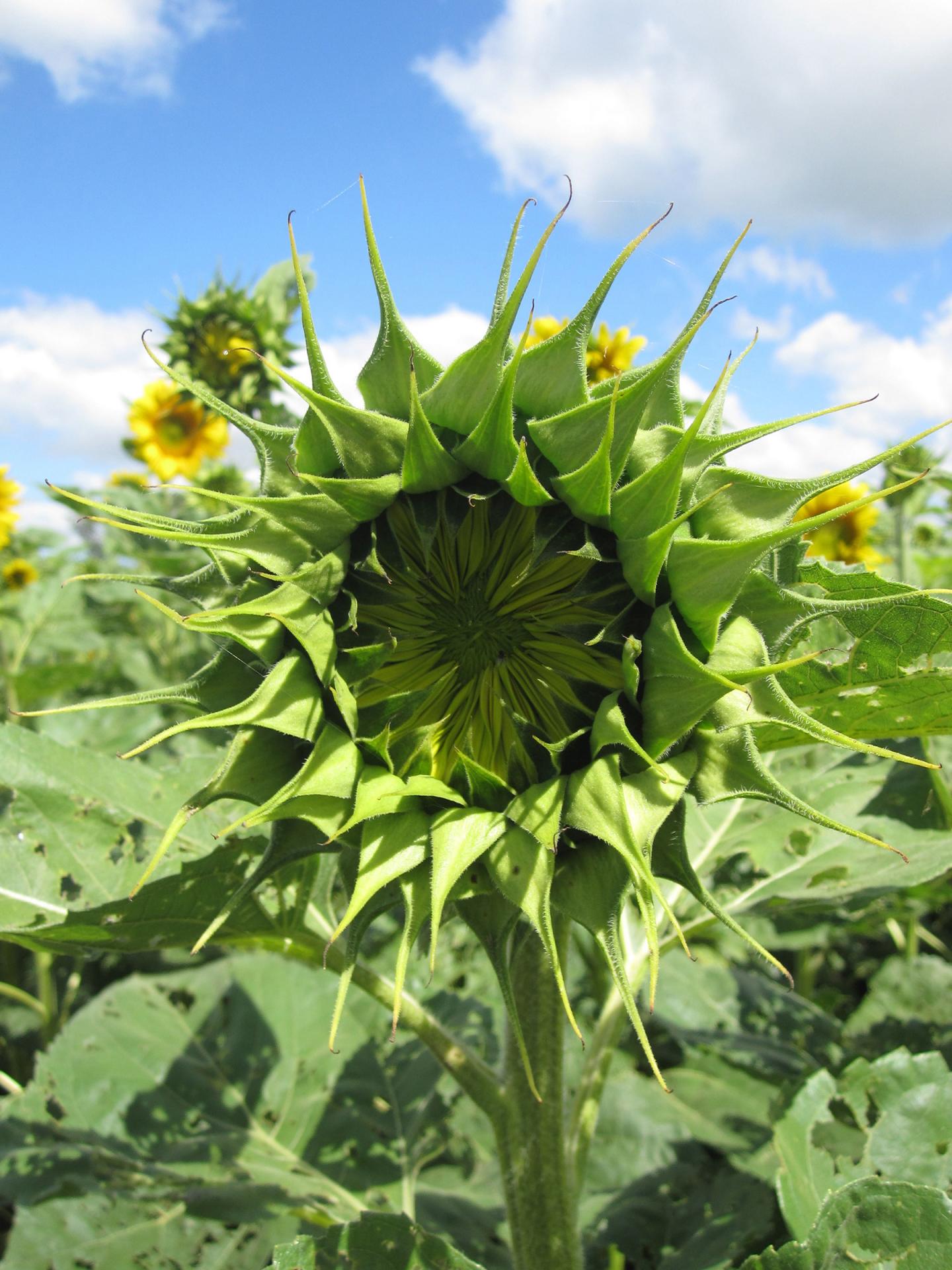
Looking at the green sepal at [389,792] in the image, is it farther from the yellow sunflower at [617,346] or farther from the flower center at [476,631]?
the yellow sunflower at [617,346]

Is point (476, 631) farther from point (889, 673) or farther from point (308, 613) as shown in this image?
point (889, 673)

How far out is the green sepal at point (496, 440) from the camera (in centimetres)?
144

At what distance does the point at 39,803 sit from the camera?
2.29m

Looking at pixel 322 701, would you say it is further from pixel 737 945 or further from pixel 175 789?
pixel 737 945

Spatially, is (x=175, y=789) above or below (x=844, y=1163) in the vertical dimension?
above

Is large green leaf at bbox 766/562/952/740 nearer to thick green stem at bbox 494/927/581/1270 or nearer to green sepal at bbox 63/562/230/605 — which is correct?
thick green stem at bbox 494/927/581/1270

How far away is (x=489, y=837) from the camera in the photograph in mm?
1479

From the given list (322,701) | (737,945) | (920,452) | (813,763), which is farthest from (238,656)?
(920,452)

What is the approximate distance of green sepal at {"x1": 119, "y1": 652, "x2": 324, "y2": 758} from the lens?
1460mm

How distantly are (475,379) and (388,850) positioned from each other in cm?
69

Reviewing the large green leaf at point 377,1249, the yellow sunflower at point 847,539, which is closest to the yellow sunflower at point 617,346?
the yellow sunflower at point 847,539

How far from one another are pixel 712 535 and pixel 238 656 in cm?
74

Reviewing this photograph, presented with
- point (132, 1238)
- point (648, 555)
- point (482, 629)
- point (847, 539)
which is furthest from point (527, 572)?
point (847, 539)

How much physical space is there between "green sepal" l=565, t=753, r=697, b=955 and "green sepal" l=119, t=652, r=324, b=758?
0.40m
